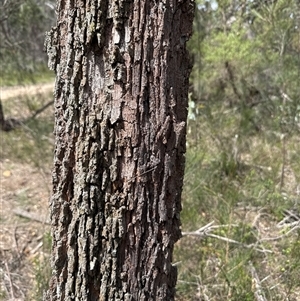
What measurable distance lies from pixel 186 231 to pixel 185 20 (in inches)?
86.7

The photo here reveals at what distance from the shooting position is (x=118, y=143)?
Result: 1.66 m

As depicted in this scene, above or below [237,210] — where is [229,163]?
above

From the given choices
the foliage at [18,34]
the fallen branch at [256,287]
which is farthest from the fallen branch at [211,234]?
the foliage at [18,34]

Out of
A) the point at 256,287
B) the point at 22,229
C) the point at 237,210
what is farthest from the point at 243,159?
the point at 256,287

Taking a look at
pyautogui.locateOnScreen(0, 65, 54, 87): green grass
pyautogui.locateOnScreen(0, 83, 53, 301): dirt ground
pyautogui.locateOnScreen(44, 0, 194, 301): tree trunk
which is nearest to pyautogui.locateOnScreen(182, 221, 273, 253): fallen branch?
pyautogui.locateOnScreen(0, 83, 53, 301): dirt ground

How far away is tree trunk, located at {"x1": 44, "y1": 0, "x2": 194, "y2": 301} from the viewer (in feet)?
5.19

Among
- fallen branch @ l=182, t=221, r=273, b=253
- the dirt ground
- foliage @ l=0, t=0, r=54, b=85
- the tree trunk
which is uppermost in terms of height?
foliage @ l=0, t=0, r=54, b=85

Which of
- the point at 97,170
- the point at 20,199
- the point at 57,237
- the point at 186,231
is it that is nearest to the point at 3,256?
the point at 20,199

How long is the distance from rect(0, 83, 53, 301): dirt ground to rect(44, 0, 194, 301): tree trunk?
3.91 feet

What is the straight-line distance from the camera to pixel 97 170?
1680mm

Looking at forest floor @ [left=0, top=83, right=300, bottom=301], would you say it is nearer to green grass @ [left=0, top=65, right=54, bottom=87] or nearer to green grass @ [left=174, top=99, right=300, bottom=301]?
green grass @ [left=174, top=99, right=300, bottom=301]

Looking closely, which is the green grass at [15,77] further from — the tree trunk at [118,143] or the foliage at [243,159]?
the tree trunk at [118,143]

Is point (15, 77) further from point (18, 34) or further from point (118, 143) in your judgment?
point (118, 143)

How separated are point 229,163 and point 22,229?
2096 millimetres
